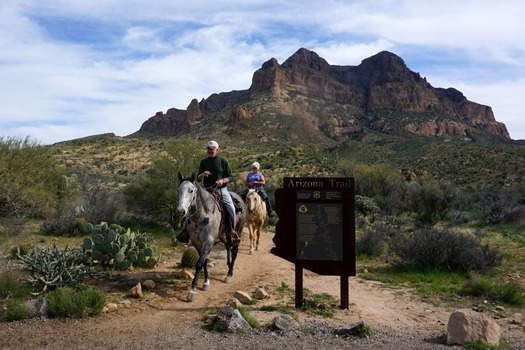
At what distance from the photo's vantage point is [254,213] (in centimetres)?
1276

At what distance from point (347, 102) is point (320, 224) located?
117168 mm

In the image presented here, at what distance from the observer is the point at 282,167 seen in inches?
1748

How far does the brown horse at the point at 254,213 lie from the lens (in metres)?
12.3

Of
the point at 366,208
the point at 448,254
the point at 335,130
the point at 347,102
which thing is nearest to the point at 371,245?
the point at 448,254

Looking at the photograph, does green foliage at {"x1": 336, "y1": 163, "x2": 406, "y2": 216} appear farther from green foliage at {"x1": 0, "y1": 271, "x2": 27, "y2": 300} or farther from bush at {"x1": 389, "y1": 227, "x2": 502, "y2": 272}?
green foliage at {"x1": 0, "y1": 271, "x2": 27, "y2": 300}

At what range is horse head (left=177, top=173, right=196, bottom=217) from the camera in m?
7.17

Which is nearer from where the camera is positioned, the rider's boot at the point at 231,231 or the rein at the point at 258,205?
the rider's boot at the point at 231,231

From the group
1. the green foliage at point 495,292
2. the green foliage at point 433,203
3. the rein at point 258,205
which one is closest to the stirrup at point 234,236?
the rein at point 258,205

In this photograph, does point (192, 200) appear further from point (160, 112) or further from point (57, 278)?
point (160, 112)

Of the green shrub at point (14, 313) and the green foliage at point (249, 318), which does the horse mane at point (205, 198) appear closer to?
the green foliage at point (249, 318)

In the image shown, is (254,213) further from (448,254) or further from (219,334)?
(219,334)

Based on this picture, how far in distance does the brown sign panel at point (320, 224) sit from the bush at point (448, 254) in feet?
15.8

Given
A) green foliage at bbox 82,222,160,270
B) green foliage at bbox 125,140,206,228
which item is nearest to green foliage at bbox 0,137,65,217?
green foliage at bbox 125,140,206,228

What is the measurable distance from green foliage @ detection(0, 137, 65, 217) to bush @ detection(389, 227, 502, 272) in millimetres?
13308
